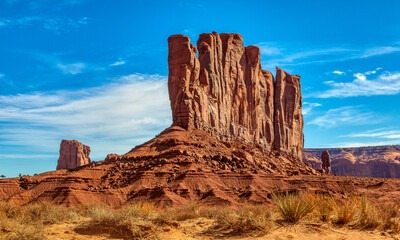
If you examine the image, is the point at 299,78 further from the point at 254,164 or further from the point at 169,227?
the point at 169,227

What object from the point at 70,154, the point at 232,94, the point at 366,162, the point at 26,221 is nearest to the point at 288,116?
the point at 232,94

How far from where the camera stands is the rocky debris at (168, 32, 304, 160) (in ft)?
157

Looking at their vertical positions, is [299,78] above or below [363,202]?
above

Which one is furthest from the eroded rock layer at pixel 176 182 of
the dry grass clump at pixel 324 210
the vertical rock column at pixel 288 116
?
the vertical rock column at pixel 288 116

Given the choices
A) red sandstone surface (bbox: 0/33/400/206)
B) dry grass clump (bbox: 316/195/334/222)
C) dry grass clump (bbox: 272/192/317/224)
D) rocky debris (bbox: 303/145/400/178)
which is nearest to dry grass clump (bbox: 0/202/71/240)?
dry grass clump (bbox: 272/192/317/224)

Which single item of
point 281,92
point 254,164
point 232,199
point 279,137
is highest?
point 281,92

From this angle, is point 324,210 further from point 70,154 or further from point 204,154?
point 70,154

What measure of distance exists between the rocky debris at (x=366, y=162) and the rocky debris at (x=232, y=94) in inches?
1812

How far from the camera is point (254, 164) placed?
44.1 m

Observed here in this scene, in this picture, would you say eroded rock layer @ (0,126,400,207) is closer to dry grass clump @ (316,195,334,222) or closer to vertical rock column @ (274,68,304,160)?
dry grass clump @ (316,195,334,222)

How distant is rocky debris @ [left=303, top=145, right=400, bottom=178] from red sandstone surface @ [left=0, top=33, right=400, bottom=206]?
60.3 m

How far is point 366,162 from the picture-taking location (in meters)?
123

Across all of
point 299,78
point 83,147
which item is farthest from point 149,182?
point 83,147

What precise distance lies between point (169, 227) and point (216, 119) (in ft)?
130
